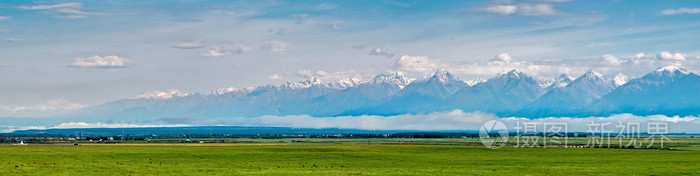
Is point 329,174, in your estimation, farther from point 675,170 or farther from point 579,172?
point 675,170

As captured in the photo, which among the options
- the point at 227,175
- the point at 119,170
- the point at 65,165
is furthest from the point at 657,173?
the point at 65,165

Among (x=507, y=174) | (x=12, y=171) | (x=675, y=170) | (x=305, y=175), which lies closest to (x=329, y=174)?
(x=305, y=175)

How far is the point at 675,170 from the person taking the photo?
293ft

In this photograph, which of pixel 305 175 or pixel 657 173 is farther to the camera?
pixel 657 173

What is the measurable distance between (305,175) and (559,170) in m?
30.4

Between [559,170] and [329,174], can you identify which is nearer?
[329,174]

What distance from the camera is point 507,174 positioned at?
81500 millimetres

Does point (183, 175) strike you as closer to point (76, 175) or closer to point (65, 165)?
point (76, 175)

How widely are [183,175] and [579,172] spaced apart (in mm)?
42288

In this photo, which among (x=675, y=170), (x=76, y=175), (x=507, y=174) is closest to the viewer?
(x=76, y=175)

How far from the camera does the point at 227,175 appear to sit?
257 ft

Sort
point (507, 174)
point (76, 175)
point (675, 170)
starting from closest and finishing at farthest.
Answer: point (76, 175) → point (507, 174) → point (675, 170)

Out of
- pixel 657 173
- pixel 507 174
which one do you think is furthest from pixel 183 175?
pixel 657 173

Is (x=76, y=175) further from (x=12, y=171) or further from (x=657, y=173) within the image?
(x=657, y=173)
